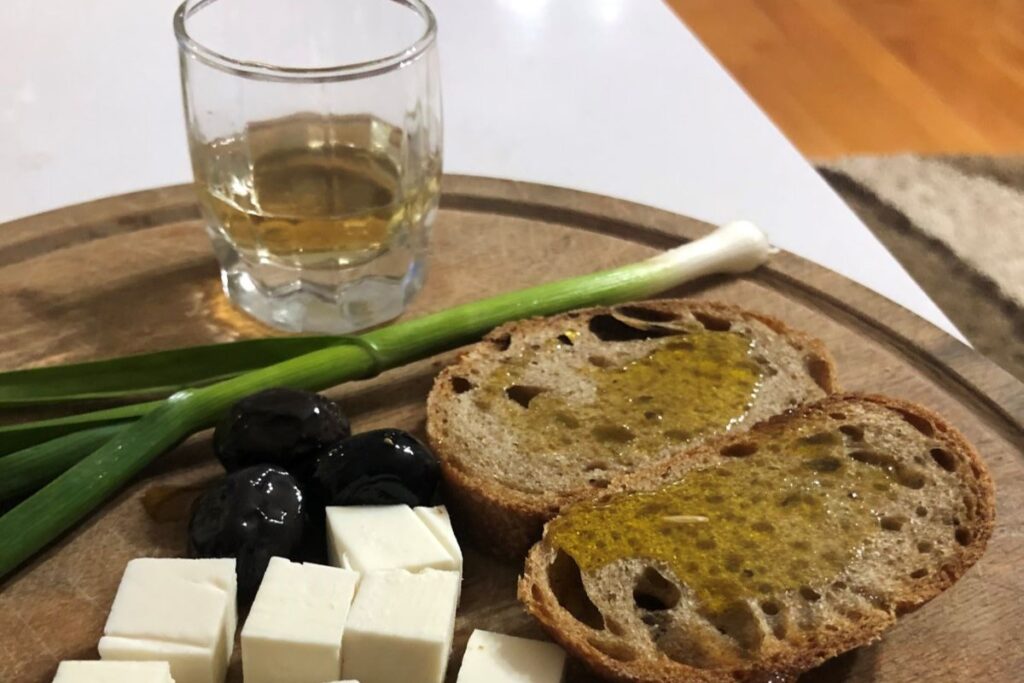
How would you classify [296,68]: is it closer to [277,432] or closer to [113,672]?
[277,432]

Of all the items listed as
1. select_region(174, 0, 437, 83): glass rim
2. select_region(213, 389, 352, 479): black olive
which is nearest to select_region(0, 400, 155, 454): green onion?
select_region(213, 389, 352, 479): black olive

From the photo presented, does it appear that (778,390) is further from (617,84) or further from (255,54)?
(617,84)

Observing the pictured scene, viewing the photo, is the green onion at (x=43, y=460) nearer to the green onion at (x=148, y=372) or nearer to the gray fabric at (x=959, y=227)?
the green onion at (x=148, y=372)

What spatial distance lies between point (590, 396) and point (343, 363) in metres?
0.37

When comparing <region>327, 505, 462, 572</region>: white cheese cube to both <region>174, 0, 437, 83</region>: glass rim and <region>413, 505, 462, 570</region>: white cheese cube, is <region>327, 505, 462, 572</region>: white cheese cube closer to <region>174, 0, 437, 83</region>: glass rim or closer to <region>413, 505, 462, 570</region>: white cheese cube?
<region>413, 505, 462, 570</region>: white cheese cube

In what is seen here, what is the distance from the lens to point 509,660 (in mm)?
1204

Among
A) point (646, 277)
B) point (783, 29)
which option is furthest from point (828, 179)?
point (646, 277)

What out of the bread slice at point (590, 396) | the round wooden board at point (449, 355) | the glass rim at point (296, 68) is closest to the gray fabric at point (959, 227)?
the round wooden board at point (449, 355)

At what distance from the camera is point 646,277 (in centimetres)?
183

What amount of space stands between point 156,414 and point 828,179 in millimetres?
2961

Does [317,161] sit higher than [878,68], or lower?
higher

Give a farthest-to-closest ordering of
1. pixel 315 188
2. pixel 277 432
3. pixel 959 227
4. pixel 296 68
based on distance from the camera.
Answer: pixel 959 227
pixel 315 188
pixel 296 68
pixel 277 432

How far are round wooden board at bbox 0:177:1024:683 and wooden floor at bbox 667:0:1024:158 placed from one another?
2272mm

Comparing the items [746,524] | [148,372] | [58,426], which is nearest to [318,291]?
[148,372]
